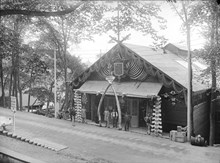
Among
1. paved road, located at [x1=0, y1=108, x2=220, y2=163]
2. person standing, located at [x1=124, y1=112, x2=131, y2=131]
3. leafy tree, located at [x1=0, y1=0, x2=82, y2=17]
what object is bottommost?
paved road, located at [x1=0, y1=108, x2=220, y2=163]

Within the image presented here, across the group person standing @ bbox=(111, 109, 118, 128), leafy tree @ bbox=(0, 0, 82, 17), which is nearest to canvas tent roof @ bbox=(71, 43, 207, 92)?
person standing @ bbox=(111, 109, 118, 128)

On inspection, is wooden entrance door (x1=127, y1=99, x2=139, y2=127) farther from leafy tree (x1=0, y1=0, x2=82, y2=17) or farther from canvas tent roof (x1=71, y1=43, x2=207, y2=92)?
leafy tree (x1=0, y1=0, x2=82, y2=17)

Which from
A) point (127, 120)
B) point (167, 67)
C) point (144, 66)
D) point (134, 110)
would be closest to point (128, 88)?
point (134, 110)

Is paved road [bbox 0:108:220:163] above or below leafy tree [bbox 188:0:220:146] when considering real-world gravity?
below

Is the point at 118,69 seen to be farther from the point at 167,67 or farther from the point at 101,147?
the point at 101,147

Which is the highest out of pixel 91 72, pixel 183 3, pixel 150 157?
pixel 183 3

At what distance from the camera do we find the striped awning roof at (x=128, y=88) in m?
18.1

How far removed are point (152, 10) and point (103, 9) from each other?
7.54 ft

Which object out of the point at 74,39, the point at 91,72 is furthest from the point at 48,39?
the point at 91,72

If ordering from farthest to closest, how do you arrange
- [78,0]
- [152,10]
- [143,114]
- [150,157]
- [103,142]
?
1. [143,114]
2. [103,142]
3. [150,157]
4. [152,10]
5. [78,0]

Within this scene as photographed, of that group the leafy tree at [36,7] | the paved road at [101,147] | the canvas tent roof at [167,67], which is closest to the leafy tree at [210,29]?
the canvas tent roof at [167,67]

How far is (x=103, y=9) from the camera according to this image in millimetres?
11625

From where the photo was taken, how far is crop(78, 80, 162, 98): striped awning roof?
18.1 meters

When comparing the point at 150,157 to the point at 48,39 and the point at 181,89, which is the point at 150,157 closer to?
the point at 181,89
